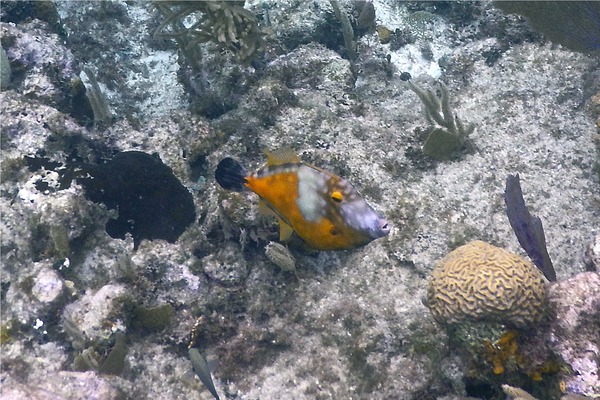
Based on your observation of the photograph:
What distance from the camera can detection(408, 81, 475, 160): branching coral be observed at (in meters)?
4.42

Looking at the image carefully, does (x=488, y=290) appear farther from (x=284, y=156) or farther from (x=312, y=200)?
(x=284, y=156)

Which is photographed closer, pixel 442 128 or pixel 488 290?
pixel 488 290

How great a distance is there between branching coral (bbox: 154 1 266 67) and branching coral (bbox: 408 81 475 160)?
1.75 metres

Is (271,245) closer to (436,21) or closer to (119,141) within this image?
(119,141)

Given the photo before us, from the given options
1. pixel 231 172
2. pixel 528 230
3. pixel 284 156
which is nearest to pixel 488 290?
pixel 528 230

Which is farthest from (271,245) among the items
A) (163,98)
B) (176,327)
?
(163,98)

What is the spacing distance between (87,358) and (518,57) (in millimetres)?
5483

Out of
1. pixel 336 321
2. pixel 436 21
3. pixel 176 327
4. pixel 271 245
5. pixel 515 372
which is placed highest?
pixel 436 21

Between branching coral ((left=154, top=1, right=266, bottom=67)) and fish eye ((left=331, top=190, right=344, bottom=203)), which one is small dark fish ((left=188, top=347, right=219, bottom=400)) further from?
branching coral ((left=154, top=1, right=266, bottom=67))

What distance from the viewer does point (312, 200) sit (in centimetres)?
242

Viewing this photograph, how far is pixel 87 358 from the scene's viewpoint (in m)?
3.42

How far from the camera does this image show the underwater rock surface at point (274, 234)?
3445mm

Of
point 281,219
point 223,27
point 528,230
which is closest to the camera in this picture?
point 281,219

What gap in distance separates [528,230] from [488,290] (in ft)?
2.63
